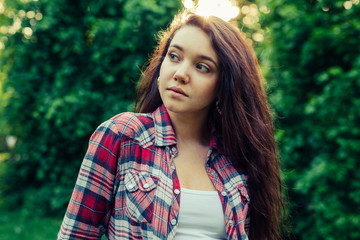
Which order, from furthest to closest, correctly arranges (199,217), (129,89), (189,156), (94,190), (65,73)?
1. (129,89)
2. (65,73)
3. (189,156)
4. (199,217)
5. (94,190)

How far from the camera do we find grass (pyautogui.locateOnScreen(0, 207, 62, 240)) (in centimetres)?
397

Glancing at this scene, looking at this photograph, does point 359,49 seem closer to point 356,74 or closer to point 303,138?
point 356,74

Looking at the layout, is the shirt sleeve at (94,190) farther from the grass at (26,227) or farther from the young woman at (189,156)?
the grass at (26,227)

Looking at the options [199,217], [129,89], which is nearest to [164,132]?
[199,217]

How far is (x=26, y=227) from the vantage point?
165 inches

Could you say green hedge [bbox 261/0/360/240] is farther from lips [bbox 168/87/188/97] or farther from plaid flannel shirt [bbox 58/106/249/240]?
plaid flannel shirt [bbox 58/106/249/240]

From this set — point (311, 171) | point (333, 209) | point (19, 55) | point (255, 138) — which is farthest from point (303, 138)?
point (19, 55)

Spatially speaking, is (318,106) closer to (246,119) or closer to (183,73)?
(246,119)

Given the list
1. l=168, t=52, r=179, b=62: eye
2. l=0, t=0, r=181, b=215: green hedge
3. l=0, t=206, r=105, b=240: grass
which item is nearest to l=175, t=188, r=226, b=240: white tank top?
l=168, t=52, r=179, b=62: eye

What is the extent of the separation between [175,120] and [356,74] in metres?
1.89

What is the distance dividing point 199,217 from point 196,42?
0.86m

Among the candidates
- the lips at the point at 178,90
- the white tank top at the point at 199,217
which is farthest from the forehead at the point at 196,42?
the white tank top at the point at 199,217

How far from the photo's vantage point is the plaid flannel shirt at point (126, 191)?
1479mm

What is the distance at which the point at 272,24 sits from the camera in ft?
11.9
